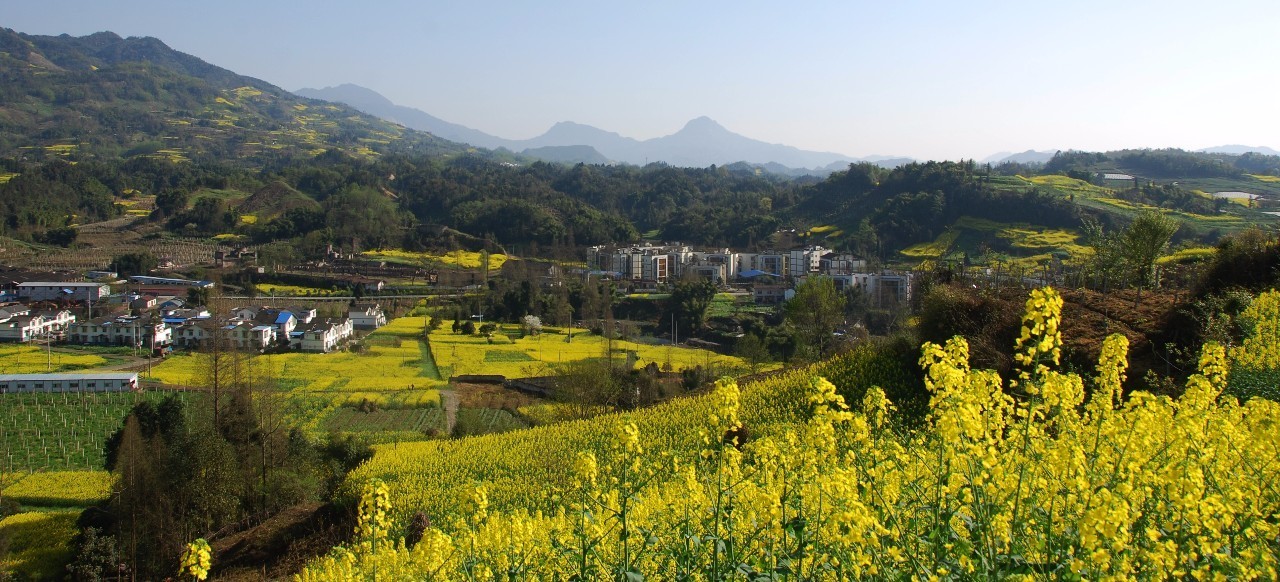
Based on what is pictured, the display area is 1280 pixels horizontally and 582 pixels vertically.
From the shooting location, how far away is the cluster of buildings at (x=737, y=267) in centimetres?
4078

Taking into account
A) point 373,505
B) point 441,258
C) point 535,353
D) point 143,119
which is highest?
point 143,119

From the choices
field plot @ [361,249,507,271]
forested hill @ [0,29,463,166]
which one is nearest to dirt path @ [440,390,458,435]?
field plot @ [361,249,507,271]

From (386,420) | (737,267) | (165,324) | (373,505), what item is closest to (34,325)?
(165,324)

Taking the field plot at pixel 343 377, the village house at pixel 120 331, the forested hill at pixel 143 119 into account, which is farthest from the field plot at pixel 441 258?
the forested hill at pixel 143 119

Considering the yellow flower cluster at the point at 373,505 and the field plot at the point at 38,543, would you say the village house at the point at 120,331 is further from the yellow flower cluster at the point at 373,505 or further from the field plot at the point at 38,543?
the yellow flower cluster at the point at 373,505

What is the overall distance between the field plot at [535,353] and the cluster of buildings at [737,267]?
12234mm

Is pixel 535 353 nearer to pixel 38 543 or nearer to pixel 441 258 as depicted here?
pixel 38 543

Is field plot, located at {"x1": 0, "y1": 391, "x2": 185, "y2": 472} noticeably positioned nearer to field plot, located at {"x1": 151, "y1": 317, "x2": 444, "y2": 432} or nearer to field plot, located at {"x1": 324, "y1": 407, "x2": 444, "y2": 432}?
field plot, located at {"x1": 151, "y1": 317, "x2": 444, "y2": 432}

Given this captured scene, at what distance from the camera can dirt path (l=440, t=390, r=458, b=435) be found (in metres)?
19.4

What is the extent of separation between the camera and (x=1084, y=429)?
4559 mm

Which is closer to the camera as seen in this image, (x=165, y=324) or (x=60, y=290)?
(x=165, y=324)

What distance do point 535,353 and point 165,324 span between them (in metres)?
15.2

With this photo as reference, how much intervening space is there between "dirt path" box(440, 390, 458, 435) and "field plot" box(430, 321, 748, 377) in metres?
2.30

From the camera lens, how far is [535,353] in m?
27.8
